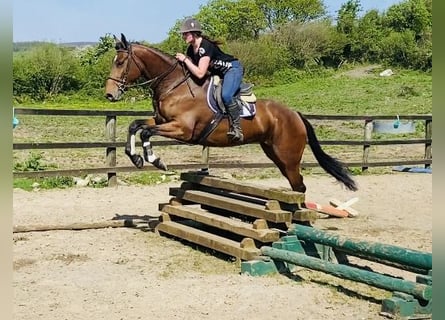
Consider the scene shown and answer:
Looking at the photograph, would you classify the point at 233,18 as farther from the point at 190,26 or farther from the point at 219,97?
the point at 190,26

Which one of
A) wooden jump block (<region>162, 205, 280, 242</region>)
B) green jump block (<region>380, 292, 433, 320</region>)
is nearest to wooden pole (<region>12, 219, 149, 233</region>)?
wooden jump block (<region>162, 205, 280, 242</region>)

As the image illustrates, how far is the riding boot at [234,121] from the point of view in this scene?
5.97 meters

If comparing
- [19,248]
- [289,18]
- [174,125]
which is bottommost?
[19,248]

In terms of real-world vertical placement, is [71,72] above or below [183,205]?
above

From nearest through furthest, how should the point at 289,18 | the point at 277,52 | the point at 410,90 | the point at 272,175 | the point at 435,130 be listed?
the point at 435,130 < the point at 272,175 < the point at 410,90 < the point at 277,52 < the point at 289,18

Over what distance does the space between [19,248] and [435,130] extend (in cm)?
562

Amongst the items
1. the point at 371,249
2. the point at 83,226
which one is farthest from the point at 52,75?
Result: the point at 371,249

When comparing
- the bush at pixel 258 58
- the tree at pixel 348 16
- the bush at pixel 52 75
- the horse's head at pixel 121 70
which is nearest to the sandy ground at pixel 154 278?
the horse's head at pixel 121 70

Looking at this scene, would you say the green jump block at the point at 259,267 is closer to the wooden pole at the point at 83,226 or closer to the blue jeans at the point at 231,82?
the blue jeans at the point at 231,82

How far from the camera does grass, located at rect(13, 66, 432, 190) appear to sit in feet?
38.5

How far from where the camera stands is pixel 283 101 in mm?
24859

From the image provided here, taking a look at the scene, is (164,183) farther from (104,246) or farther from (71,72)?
(71,72)

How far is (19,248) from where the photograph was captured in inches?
226

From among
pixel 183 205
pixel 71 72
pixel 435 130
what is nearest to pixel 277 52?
pixel 71 72
